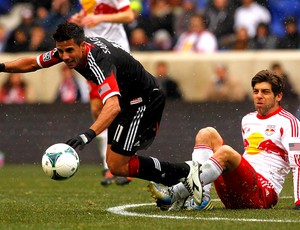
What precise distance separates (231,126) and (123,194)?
473cm

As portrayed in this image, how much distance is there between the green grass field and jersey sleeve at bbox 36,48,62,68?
143 centimetres

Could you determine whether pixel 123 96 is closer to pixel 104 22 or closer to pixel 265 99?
pixel 265 99

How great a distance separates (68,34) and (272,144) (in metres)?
2.15

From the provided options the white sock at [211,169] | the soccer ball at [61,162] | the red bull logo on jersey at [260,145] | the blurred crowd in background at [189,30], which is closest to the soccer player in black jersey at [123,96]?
the white sock at [211,169]

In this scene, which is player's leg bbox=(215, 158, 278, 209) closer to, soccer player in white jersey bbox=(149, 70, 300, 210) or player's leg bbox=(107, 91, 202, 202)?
soccer player in white jersey bbox=(149, 70, 300, 210)

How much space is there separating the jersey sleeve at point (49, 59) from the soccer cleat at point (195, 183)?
1751 mm

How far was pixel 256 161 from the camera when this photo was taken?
28.1 ft

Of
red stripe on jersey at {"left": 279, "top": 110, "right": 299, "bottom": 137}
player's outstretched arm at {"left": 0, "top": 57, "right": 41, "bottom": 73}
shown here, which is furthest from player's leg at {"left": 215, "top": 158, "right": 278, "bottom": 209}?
player's outstretched arm at {"left": 0, "top": 57, "right": 41, "bottom": 73}

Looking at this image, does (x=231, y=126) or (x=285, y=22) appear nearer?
(x=231, y=126)

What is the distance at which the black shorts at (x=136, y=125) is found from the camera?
352 inches

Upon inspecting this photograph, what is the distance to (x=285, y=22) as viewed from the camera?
1777 centimetres

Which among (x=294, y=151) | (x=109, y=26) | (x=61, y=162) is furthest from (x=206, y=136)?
(x=109, y=26)

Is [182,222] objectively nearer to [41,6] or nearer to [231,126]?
[231,126]

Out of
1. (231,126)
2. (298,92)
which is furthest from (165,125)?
(298,92)
